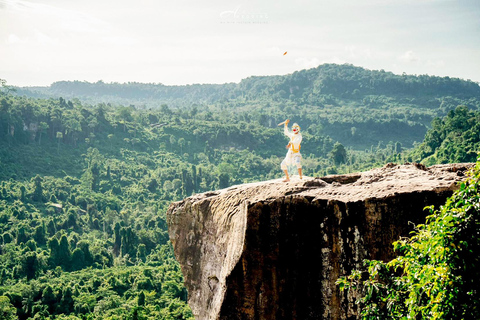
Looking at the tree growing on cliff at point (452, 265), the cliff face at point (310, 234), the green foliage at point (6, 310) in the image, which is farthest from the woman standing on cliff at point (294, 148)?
the green foliage at point (6, 310)

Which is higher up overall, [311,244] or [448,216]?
[448,216]

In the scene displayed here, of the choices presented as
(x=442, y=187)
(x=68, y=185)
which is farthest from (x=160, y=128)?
(x=442, y=187)

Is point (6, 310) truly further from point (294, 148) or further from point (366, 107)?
point (366, 107)

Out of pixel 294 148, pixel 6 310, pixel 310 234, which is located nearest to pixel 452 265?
pixel 310 234

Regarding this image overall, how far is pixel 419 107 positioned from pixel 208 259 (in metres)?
171

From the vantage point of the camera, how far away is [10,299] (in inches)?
1439

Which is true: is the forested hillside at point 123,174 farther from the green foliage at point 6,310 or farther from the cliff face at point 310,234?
the cliff face at point 310,234

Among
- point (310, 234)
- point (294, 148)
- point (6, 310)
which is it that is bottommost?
point (6, 310)

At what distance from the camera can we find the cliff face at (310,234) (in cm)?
841

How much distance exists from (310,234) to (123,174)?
78.0 meters

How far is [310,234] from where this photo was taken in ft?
29.7

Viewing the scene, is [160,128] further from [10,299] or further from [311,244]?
[311,244]

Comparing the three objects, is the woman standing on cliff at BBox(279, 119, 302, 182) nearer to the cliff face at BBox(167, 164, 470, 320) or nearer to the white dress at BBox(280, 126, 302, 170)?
the white dress at BBox(280, 126, 302, 170)

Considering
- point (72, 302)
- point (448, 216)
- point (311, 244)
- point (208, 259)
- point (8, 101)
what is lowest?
point (72, 302)
